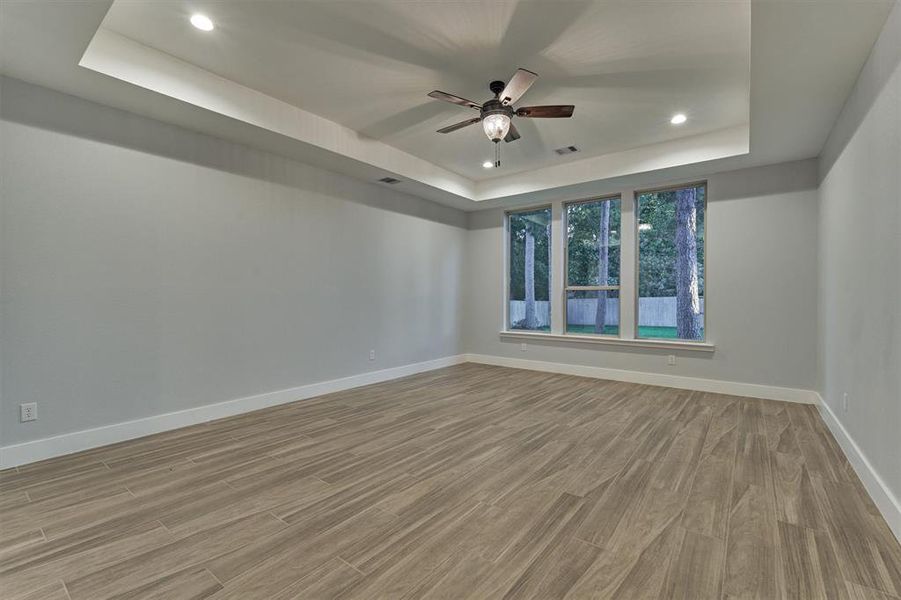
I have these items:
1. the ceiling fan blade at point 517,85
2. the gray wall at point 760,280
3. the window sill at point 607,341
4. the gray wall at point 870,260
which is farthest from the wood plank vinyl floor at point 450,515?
the ceiling fan blade at point 517,85

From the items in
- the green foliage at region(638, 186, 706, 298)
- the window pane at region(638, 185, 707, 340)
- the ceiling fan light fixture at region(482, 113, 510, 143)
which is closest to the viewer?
the ceiling fan light fixture at region(482, 113, 510, 143)

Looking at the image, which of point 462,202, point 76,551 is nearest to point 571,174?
point 462,202

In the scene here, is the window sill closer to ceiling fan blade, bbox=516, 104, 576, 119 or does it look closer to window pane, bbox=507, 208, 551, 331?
window pane, bbox=507, 208, 551, 331

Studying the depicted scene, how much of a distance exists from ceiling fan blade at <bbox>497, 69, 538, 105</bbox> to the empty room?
23 millimetres

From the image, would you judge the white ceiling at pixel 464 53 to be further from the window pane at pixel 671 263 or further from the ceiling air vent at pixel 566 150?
the window pane at pixel 671 263

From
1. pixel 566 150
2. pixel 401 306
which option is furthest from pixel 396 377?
pixel 566 150

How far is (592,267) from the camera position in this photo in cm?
592

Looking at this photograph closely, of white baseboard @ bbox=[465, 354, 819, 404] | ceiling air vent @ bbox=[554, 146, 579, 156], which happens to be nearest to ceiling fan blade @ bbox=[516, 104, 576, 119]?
ceiling air vent @ bbox=[554, 146, 579, 156]

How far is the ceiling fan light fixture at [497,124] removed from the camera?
3.22 metres

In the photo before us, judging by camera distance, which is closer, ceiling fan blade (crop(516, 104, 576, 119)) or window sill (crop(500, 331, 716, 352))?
ceiling fan blade (crop(516, 104, 576, 119))

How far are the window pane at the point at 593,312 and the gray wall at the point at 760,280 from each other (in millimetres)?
625

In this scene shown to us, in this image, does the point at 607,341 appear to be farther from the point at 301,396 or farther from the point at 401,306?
the point at 301,396

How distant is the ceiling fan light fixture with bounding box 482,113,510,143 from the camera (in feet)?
10.6

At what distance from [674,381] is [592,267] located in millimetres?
1891
